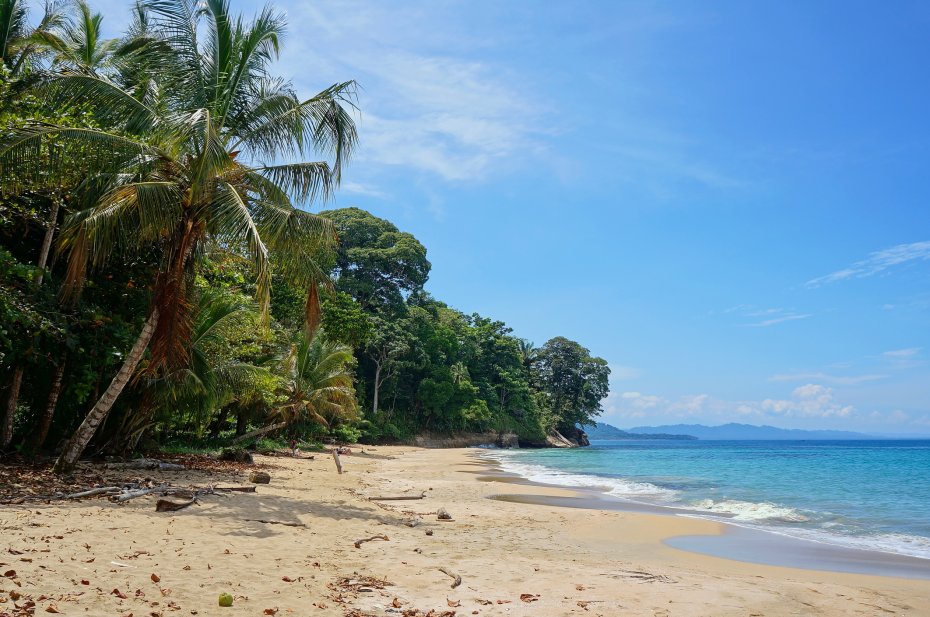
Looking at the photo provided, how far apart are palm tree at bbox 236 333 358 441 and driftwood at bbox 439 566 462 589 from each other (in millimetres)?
15648

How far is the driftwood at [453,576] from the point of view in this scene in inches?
235

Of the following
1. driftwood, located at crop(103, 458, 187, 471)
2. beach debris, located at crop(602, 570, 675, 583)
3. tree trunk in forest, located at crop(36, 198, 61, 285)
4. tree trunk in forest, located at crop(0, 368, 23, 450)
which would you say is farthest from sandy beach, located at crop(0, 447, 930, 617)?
tree trunk in forest, located at crop(36, 198, 61, 285)

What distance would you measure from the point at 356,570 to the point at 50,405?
7275 mm

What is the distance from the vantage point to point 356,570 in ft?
20.5

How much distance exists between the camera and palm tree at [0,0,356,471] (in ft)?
28.5

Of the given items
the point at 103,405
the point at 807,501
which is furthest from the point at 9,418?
the point at 807,501

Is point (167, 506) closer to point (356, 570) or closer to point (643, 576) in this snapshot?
point (356, 570)

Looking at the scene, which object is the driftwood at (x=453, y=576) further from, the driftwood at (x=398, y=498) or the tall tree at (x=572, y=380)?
the tall tree at (x=572, y=380)

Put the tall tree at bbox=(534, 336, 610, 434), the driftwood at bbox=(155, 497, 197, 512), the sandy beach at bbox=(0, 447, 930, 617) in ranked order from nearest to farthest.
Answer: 1. the sandy beach at bbox=(0, 447, 930, 617)
2. the driftwood at bbox=(155, 497, 197, 512)
3. the tall tree at bbox=(534, 336, 610, 434)

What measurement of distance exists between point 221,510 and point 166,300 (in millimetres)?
3297

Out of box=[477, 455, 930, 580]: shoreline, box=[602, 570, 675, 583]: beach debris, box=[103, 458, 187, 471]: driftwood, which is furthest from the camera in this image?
box=[103, 458, 187, 471]: driftwood

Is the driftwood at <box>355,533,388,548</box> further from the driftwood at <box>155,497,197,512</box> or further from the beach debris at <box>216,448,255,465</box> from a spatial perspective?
the beach debris at <box>216,448,255,465</box>

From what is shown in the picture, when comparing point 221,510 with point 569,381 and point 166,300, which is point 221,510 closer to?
point 166,300

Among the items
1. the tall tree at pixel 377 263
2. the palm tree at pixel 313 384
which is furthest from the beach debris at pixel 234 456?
the tall tree at pixel 377 263
